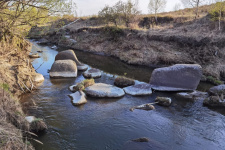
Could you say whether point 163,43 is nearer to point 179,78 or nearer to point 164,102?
point 179,78

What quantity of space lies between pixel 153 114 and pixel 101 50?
2190 centimetres

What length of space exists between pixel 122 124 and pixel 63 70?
937cm

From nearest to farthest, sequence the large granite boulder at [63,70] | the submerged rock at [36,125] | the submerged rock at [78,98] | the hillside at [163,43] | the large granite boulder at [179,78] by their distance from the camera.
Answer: the submerged rock at [36,125]
the submerged rock at [78,98]
the large granite boulder at [179,78]
the large granite boulder at [63,70]
the hillside at [163,43]

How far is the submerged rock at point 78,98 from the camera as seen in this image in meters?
10.9

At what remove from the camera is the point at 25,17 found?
38.2ft

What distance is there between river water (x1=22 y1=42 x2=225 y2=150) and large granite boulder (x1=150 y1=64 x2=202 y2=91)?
1.16 metres


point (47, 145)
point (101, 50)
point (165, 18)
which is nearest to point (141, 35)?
point (101, 50)

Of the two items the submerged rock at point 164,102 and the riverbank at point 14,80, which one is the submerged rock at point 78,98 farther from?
the submerged rock at point 164,102

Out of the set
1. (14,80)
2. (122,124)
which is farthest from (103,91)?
(14,80)

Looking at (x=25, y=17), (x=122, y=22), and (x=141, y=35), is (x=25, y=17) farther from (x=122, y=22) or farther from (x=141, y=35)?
(x=122, y=22)

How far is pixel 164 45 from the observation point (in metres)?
25.0

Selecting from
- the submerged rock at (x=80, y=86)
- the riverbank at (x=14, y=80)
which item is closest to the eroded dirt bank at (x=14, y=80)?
the riverbank at (x=14, y=80)

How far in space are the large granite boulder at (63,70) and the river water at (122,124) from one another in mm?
3240

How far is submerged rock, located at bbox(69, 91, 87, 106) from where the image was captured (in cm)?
1087
